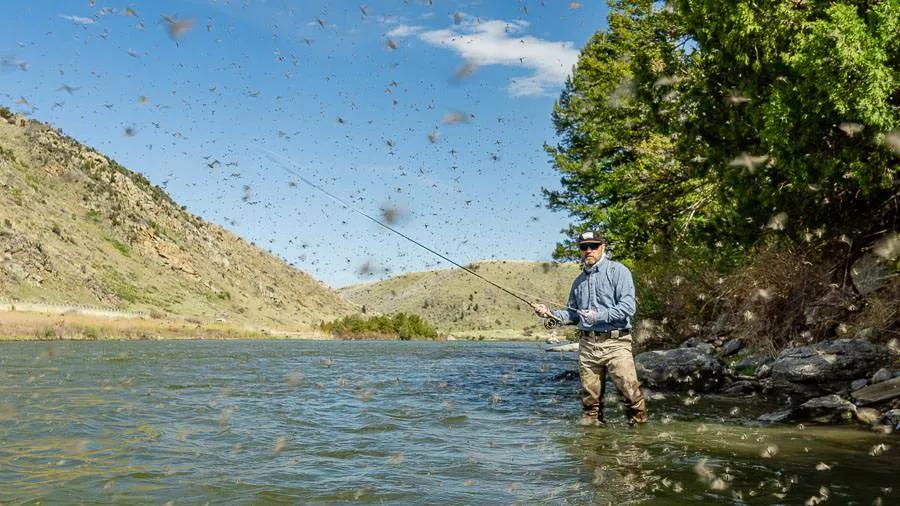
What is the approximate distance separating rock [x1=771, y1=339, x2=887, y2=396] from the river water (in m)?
0.94

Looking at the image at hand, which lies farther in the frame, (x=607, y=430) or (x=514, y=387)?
(x=514, y=387)

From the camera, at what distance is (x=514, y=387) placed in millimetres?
17734

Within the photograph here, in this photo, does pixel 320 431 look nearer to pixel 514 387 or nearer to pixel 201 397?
pixel 201 397

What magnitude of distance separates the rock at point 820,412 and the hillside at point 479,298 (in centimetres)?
12539

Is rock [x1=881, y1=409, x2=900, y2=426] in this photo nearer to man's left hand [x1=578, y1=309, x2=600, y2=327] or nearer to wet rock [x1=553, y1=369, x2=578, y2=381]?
man's left hand [x1=578, y1=309, x2=600, y2=327]

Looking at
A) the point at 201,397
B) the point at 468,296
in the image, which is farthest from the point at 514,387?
the point at 468,296

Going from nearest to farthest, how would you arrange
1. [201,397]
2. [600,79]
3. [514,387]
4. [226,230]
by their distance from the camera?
[201,397] < [514,387] < [600,79] < [226,230]

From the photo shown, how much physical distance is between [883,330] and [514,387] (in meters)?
8.12

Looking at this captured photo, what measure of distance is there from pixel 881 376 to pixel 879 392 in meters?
0.79

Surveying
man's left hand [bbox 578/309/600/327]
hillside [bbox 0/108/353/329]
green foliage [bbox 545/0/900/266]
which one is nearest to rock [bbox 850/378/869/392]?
green foliage [bbox 545/0/900/266]

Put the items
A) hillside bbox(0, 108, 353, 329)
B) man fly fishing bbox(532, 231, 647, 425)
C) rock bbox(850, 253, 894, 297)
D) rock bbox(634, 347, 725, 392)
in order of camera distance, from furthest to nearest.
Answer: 1. hillside bbox(0, 108, 353, 329)
2. rock bbox(634, 347, 725, 392)
3. rock bbox(850, 253, 894, 297)
4. man fly fishing bbox(532, 231, 647, 425)

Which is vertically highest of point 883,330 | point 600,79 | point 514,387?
point 600,79

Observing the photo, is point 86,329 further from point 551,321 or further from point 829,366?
point 829,366

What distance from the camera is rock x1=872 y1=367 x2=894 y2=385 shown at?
37.5 feet
